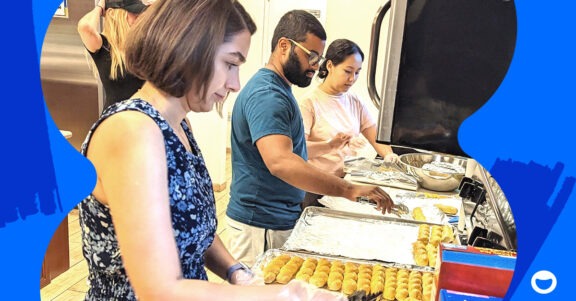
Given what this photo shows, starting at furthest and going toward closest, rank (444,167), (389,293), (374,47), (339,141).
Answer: (444,167)
(339,141)
(389,293)
(374,47)

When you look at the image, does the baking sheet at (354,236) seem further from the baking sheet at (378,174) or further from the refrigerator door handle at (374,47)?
the refrigerator door handle at (374,47)

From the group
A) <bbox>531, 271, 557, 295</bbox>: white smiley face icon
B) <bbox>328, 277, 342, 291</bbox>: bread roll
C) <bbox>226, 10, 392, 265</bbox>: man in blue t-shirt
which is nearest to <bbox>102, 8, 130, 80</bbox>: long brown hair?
<bbox>226, 10, 392, 265</bbox>: man in blue t-shirt

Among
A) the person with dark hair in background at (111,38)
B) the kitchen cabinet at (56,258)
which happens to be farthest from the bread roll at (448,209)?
the kitchen cabinet at (56,258)

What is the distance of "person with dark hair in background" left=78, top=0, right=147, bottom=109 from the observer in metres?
1.16

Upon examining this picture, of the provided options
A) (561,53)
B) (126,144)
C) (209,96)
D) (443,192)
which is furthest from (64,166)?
(443,192)

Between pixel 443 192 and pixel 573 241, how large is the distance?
6.49 ft

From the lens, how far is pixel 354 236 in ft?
5.86

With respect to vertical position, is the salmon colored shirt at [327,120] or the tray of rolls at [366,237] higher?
the salmon colored shirt at [327,120]

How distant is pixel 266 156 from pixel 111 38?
0.64m

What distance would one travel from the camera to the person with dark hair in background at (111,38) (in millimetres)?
1160

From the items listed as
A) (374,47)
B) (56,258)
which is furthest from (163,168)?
(56,258)

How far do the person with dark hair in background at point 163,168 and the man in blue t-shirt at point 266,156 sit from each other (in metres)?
0.67

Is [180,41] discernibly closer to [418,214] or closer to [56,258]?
[418,214]

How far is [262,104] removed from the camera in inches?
67.1
